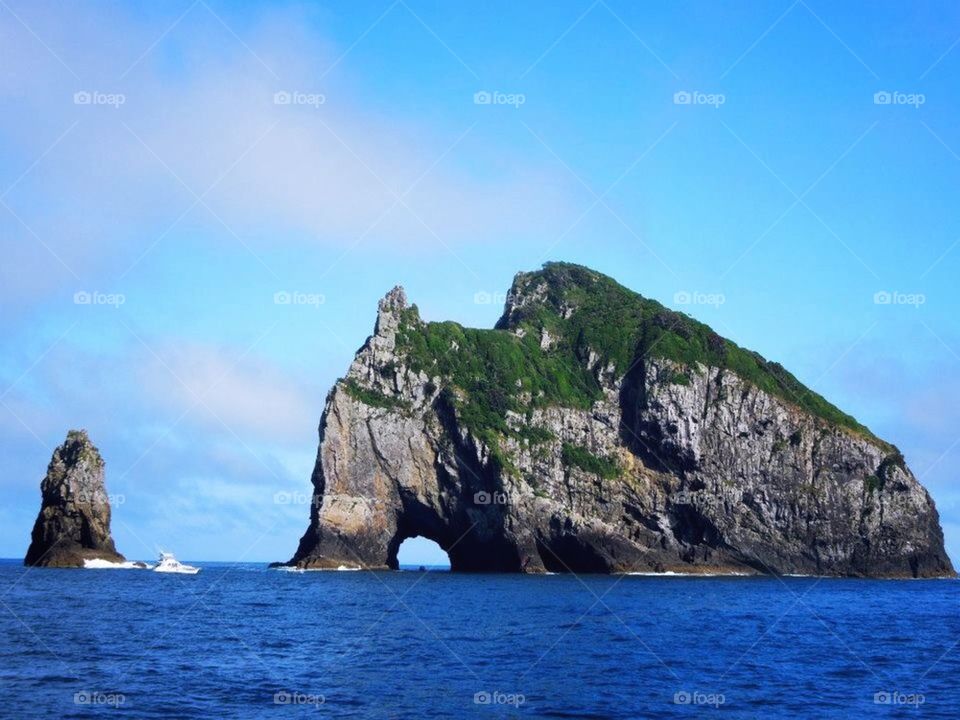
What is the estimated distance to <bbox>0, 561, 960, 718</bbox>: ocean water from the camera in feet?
94.4

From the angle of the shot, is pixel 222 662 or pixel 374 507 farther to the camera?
pixel 374 507

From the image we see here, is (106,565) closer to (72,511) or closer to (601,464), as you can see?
(72,511)

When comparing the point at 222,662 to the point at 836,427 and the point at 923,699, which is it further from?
the point at 836,427

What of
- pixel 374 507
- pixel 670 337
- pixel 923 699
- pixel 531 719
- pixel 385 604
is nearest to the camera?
pixel 531 719

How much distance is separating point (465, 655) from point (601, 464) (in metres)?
75.2

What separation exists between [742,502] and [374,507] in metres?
42.5

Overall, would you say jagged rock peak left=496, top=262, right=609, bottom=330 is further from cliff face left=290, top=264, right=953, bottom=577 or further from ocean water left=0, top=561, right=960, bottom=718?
ocean water left=0, top=561, right=960, bottom=718

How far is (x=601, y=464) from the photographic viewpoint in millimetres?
111688

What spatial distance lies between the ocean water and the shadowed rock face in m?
37.2

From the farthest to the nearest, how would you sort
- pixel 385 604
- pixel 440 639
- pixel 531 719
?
pixel 385 604 → pixel 440 639 → pixel 531 719

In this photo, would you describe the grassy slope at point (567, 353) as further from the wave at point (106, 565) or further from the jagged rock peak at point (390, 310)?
the wave at point (106, 565)

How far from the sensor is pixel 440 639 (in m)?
42.5

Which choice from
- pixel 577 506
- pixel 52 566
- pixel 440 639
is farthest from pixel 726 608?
pixel 52 566

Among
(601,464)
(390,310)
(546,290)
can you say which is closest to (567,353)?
(546,290)
